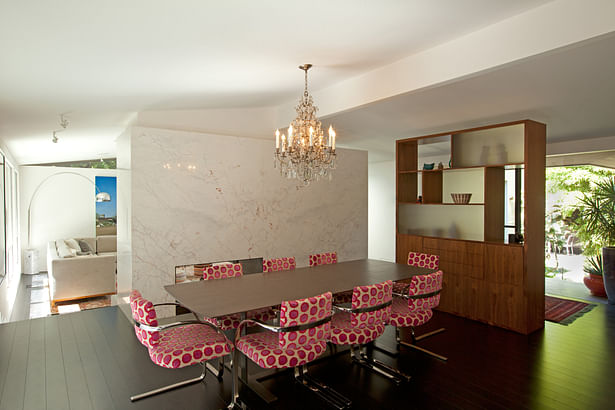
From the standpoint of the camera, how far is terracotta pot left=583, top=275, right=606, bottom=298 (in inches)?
224

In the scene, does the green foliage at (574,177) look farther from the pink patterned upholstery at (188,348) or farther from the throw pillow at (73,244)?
the throw pillow at (73,244)

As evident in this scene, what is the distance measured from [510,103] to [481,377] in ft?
9.24

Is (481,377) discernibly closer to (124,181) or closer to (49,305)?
(124,181)

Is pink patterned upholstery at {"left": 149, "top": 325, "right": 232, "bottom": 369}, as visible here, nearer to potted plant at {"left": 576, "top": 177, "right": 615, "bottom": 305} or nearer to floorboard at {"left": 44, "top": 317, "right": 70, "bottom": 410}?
floorboard at {"left": 44, "top": 317, "right": 70, "bottom": 410}

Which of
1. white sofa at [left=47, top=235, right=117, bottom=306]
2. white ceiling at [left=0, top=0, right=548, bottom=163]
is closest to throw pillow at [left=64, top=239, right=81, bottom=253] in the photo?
white sofa at [left=47, top=235, right=117, bottom=306]

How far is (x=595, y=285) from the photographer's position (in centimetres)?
575

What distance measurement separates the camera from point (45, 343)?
376 cm

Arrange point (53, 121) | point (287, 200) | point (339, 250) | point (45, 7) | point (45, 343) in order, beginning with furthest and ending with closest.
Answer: point (339, 250)
point (287, 200)
point (53, 121)
point (45, 343)
point (45, 7)

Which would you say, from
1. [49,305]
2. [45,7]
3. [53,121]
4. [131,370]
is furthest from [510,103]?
[49,305]

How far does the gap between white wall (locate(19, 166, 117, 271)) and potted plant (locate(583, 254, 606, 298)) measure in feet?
35.6

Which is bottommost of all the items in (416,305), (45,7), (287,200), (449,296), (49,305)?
(49,305)

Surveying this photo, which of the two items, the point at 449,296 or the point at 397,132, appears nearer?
the point at 449,296

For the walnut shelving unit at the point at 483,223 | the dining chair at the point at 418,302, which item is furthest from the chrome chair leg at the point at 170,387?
the walnut shelving unit at the point at 483,223

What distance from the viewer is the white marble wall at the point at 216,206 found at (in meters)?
4.37
